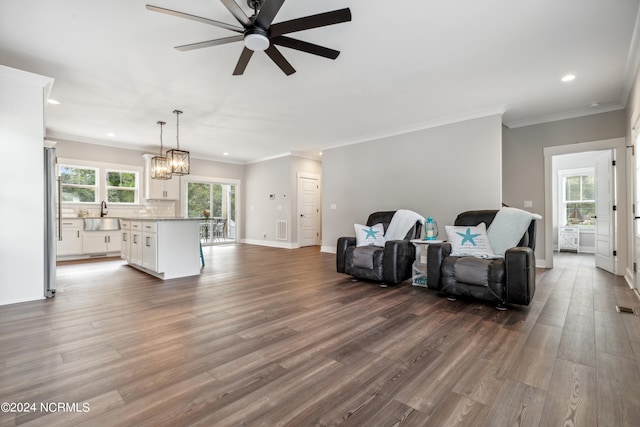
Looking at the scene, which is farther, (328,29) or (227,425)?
(328,29)

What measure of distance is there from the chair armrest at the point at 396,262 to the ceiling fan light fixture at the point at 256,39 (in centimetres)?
260

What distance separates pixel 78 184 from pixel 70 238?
1.36 m

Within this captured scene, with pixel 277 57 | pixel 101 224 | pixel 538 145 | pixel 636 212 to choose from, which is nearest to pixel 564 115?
pixel 538 145

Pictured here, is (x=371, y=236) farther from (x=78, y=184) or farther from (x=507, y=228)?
(x=78, y=184)

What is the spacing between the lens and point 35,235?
3.23 m

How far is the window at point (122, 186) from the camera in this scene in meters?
7.01

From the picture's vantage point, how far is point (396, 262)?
363 cm

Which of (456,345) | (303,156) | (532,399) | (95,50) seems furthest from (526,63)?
(303,156)

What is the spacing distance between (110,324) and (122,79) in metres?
2.97

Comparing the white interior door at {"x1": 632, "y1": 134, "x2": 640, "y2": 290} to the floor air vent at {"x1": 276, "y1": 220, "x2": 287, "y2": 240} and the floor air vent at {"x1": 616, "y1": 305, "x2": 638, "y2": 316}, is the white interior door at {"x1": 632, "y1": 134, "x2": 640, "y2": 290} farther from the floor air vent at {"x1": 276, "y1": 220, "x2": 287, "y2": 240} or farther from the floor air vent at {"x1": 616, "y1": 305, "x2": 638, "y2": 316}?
the floor air vent at {"x1": 276, "y1": 220, "x2": 287, "y2": 240}

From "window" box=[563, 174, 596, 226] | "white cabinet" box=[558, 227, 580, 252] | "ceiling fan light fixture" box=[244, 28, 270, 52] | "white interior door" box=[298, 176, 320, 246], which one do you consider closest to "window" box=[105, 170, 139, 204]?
"white interior door" box=[298, 176, 320, 246]

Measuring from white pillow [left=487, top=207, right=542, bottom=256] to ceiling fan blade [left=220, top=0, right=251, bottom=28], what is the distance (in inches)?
128

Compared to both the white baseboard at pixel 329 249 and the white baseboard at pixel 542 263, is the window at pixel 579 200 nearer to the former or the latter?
the white baseboard at pixel 542 263

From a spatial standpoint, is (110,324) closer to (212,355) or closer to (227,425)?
(212,355)
